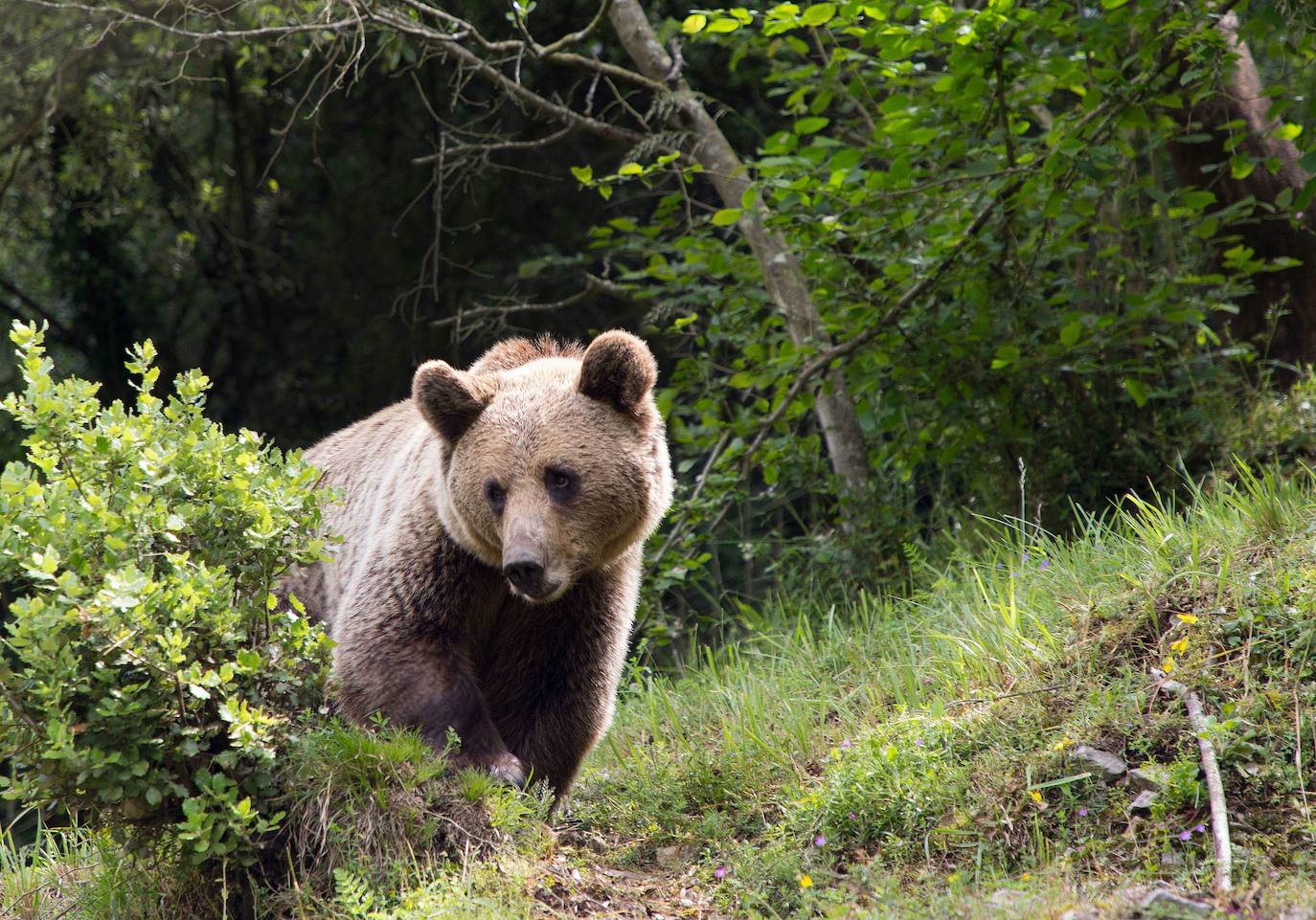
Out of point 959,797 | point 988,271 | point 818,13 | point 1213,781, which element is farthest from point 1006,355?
point 1213,781

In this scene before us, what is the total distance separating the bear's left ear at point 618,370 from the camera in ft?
14.7

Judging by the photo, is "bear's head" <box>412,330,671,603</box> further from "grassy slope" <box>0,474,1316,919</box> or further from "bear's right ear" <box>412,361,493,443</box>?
"grassy slope" <box>0,474,1316,919</box>

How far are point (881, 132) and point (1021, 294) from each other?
1.09 meters

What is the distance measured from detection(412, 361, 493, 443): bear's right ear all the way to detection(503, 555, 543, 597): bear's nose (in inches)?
28.1

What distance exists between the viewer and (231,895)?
12.3ft

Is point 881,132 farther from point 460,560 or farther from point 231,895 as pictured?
point 231,895

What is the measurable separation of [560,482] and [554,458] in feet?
0.29

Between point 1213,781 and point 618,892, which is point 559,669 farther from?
point 1213,781

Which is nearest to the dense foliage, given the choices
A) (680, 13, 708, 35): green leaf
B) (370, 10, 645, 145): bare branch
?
(680, 13, 708, 35): green leaf

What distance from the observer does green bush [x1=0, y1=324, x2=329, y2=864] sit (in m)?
3.33

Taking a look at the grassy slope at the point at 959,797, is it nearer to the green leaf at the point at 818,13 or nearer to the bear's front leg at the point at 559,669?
the bear's front leg at the point at 559,669

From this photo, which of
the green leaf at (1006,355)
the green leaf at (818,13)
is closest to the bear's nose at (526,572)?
the green leaf at (818,13)

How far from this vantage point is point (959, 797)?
3762 millimetres

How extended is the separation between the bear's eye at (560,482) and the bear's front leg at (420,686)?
60cm
